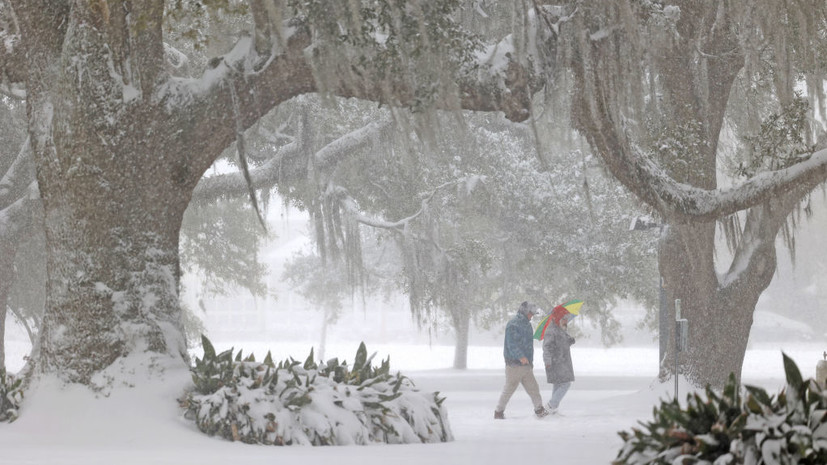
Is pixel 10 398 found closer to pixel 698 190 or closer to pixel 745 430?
pixel 745 430

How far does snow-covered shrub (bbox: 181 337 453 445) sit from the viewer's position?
27.9 feet

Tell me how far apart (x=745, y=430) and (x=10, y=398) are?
648 centimetres

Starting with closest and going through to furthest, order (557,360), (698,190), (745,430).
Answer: (745,430), (698,190), (557,360)

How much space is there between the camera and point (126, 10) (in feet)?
Result: 30.1

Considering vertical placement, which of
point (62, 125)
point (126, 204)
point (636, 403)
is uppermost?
point (62, 125)

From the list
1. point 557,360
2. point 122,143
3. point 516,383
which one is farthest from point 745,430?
point 557,360

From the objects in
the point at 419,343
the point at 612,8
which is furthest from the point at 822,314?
the point at 612,8

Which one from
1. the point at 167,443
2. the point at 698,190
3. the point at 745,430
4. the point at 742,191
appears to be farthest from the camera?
the point at 698,190

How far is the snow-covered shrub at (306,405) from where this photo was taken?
850cm

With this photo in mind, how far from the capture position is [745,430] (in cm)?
529

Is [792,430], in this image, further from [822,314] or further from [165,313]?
[822,314]

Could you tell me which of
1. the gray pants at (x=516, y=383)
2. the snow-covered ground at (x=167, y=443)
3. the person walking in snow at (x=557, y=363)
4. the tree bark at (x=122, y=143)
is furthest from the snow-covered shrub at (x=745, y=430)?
the person walking in snow at (x=557, y=363)

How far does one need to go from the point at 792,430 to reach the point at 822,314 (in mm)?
63708

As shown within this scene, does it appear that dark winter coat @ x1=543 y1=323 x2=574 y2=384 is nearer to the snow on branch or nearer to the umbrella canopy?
the umbrella canopy
